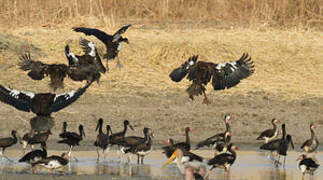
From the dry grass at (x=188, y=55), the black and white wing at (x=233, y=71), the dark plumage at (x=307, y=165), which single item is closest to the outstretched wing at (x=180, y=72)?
the black and white wing at (x=233, y=71)

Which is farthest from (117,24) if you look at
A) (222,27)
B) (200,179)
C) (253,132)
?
(200,179)

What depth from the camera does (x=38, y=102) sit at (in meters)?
15.1

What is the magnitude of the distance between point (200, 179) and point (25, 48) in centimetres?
1187

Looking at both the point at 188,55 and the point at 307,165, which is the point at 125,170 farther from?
the point at 188,55

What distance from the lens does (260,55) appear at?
2334 cm

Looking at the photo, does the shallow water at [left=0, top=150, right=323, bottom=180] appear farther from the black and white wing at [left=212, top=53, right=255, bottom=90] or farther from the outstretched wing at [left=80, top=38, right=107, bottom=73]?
the outstretched wing at [left=80, top=38, right=107, bottom=73]

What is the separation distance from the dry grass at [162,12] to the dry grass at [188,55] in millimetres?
1147

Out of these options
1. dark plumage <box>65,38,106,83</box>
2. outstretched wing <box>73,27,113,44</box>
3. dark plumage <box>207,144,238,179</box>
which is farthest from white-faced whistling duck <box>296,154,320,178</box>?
outstretched wing <box>73,27,113,44</box>

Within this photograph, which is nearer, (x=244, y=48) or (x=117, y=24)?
(x=244, y=48)

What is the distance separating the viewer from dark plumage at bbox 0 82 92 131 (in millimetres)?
15016

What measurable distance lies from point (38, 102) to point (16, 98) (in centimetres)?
36

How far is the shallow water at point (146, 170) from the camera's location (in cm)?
1358

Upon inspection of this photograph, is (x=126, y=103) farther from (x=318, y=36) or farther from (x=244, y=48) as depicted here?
(x=318, y=36)

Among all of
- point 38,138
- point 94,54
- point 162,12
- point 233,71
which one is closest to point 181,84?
point 94,54
